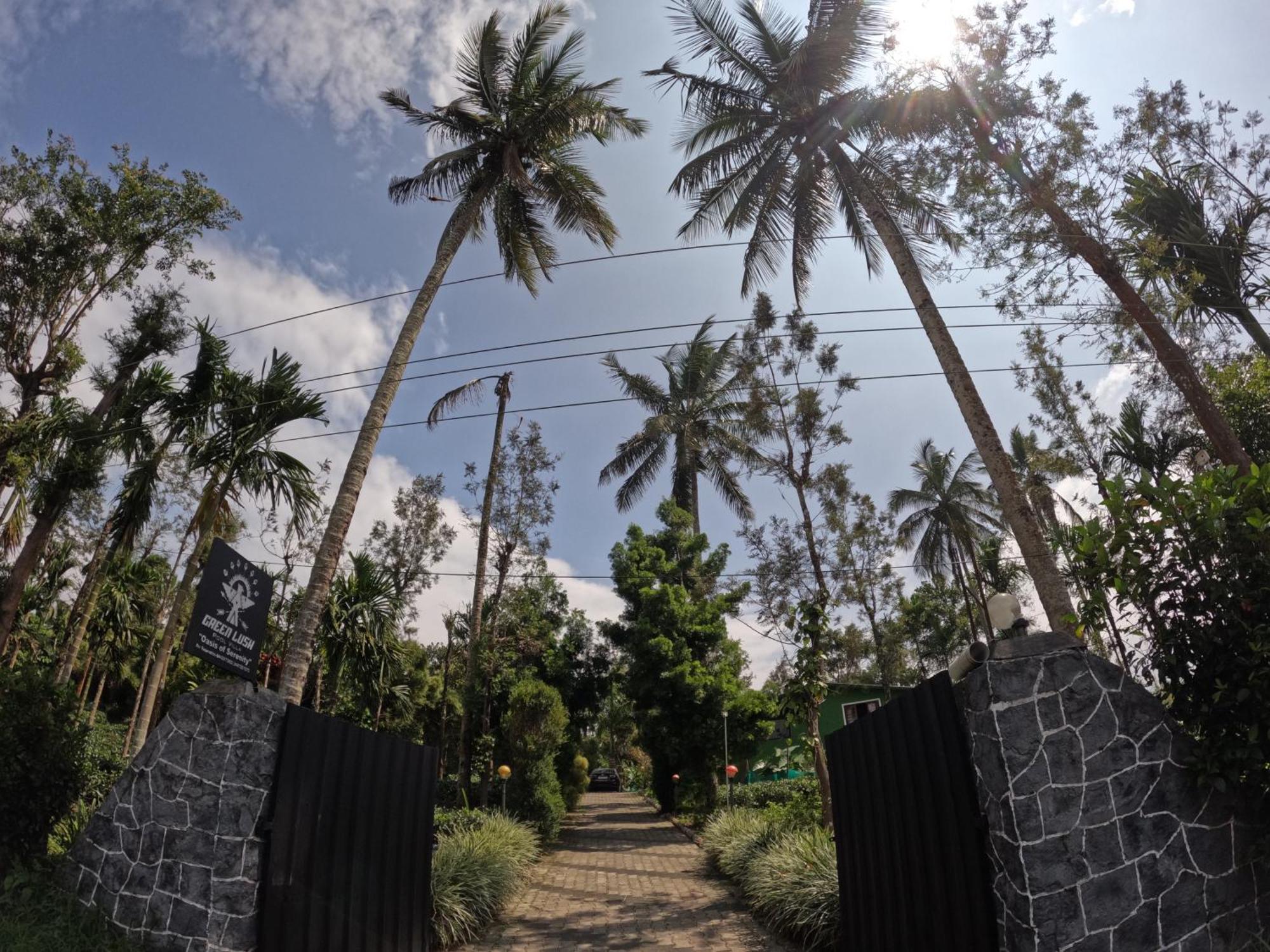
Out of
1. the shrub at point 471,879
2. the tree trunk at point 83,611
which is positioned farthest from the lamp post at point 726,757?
the tree trunk at point 83,611

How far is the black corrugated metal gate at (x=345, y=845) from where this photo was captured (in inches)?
172

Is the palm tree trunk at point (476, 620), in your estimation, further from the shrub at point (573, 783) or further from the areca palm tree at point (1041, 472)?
the areca palm tree at point (1041, 472)

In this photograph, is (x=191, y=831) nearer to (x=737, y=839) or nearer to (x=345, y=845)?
(x=345, y=845)

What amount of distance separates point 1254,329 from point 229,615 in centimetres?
1232

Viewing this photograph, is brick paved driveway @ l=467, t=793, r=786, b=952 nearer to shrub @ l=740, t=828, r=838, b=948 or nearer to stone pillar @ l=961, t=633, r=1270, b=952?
shrub @ l=740, t=828, r=838, b=948

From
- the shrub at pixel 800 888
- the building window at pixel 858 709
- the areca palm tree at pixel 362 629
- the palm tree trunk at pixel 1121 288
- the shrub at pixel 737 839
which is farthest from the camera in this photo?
the areca palm tree at pixel 362 629

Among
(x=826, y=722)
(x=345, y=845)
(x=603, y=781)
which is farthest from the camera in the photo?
(x=603, y=781)

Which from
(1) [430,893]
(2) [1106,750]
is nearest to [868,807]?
(2) [1106,750]

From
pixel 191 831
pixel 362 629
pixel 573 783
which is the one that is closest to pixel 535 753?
pixel 362 629

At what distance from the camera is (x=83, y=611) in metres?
12.0

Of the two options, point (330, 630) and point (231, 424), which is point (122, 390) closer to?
point (231, 424)

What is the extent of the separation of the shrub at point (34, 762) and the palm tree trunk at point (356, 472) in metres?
1.74

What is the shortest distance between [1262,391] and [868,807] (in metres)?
10.5

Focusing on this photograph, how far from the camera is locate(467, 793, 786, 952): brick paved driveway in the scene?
711 centimetres
